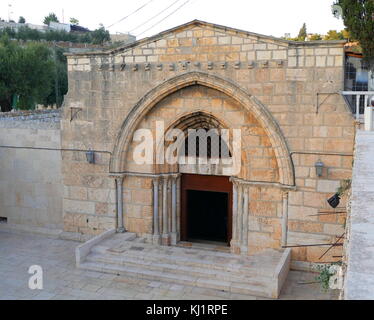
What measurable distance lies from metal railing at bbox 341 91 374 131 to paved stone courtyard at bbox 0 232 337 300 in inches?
133

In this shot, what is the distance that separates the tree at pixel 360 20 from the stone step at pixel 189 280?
273 inches

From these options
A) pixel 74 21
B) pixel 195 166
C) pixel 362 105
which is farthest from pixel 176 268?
pixel 74 21

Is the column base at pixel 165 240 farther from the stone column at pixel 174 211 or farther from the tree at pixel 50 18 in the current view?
the tree at pixel 50 18

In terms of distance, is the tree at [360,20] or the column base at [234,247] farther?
the tree at [360,20]

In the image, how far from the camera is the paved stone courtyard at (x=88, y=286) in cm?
879

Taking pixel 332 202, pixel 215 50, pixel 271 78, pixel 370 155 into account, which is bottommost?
pixel 332 202

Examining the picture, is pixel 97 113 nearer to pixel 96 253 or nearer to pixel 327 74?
pixel 96 253

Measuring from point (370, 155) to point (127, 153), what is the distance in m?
6.79

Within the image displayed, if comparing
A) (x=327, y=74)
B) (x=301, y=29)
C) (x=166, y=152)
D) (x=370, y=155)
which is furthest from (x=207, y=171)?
(x=301, y=29)

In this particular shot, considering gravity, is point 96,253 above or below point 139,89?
below

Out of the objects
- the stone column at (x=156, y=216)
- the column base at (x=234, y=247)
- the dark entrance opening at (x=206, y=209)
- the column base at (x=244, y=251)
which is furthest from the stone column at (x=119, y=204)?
the column base at (x=244, y=251)

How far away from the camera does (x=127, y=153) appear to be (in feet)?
36.8

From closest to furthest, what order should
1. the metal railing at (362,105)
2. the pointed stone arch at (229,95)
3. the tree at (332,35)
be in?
the metal railing at (362,105)
the pointed stone arch at (229,95)
the tree at (332,35)

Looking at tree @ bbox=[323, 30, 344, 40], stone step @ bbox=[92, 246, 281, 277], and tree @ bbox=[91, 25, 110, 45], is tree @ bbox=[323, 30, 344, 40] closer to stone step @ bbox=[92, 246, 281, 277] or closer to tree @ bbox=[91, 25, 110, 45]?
stone step @ bbox=[92, 246, 281, 277]
